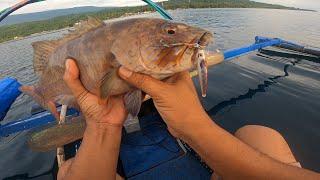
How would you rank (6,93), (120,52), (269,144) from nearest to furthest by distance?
1. (120,52)
2. (269,144)
3. (6,93)

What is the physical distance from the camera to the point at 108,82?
9.33 ft

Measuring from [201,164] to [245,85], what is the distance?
6.51m

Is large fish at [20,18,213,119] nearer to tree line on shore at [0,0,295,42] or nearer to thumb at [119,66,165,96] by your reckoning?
thumb at [119,66,165,96]

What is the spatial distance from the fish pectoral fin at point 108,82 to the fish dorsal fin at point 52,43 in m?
0.70

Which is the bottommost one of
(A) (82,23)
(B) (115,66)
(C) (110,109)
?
(C) (110,109)

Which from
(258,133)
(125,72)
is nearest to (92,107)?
(125,72)

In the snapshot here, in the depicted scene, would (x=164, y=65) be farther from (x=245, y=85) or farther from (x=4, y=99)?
(x=245, y=85)

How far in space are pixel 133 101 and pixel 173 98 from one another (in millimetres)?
625

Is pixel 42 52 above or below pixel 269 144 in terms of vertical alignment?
above

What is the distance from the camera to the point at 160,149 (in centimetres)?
559

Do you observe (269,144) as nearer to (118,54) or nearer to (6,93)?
(118,54)

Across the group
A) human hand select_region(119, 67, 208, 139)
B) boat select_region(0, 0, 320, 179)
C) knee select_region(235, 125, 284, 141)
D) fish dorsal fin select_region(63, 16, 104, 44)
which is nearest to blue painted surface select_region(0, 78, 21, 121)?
boat select_region(0, 0, 320, 179)

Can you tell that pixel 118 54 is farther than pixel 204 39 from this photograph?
Yes

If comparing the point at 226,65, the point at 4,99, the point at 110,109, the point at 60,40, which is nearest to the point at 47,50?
the point at 60,40
